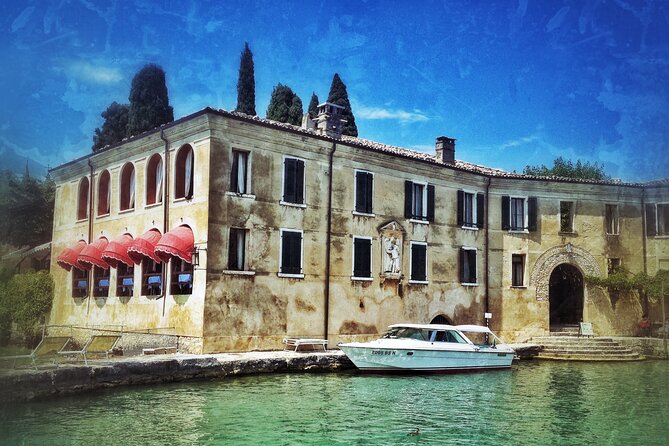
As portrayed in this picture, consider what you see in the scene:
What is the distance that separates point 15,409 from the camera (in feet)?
39.7

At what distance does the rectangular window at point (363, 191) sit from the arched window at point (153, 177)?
696 cm

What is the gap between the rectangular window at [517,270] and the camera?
2872 centimetres

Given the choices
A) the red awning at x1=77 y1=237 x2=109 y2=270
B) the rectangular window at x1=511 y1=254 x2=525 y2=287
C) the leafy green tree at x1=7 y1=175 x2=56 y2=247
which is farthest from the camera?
the rectangular window at x1=511 y1=254 x2=525 y2=287

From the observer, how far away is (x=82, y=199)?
25.4 meters

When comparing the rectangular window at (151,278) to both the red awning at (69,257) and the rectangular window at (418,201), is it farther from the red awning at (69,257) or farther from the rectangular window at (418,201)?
the rectangular window at (418,201)

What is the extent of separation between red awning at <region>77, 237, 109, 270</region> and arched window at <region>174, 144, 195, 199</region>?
3.48 meters

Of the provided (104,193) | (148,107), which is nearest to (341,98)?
(148,107)

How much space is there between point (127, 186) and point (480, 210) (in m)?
14.6

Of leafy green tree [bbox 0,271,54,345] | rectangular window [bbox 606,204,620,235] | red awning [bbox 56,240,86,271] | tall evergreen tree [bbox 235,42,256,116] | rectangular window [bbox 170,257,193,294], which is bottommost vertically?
leafy green tree [bbox 0,271,54,345]

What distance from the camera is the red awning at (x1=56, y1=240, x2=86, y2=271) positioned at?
75.7ft

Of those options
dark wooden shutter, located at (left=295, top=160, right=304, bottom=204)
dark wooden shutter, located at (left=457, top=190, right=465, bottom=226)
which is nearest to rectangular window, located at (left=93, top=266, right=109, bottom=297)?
dark wooden shutter, located at (left=295, top=160, right=304, bottom=204)

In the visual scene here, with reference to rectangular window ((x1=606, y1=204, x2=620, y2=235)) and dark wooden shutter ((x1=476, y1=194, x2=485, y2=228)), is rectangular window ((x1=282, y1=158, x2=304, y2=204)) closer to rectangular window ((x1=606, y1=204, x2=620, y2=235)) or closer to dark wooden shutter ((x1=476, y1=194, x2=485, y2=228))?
dark wooden shutter ((x1=476, y1=194, x2=485, y2=228))

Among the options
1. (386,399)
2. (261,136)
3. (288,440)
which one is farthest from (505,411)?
(261,136)

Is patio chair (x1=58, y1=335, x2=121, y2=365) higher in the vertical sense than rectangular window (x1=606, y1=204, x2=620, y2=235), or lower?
lower
